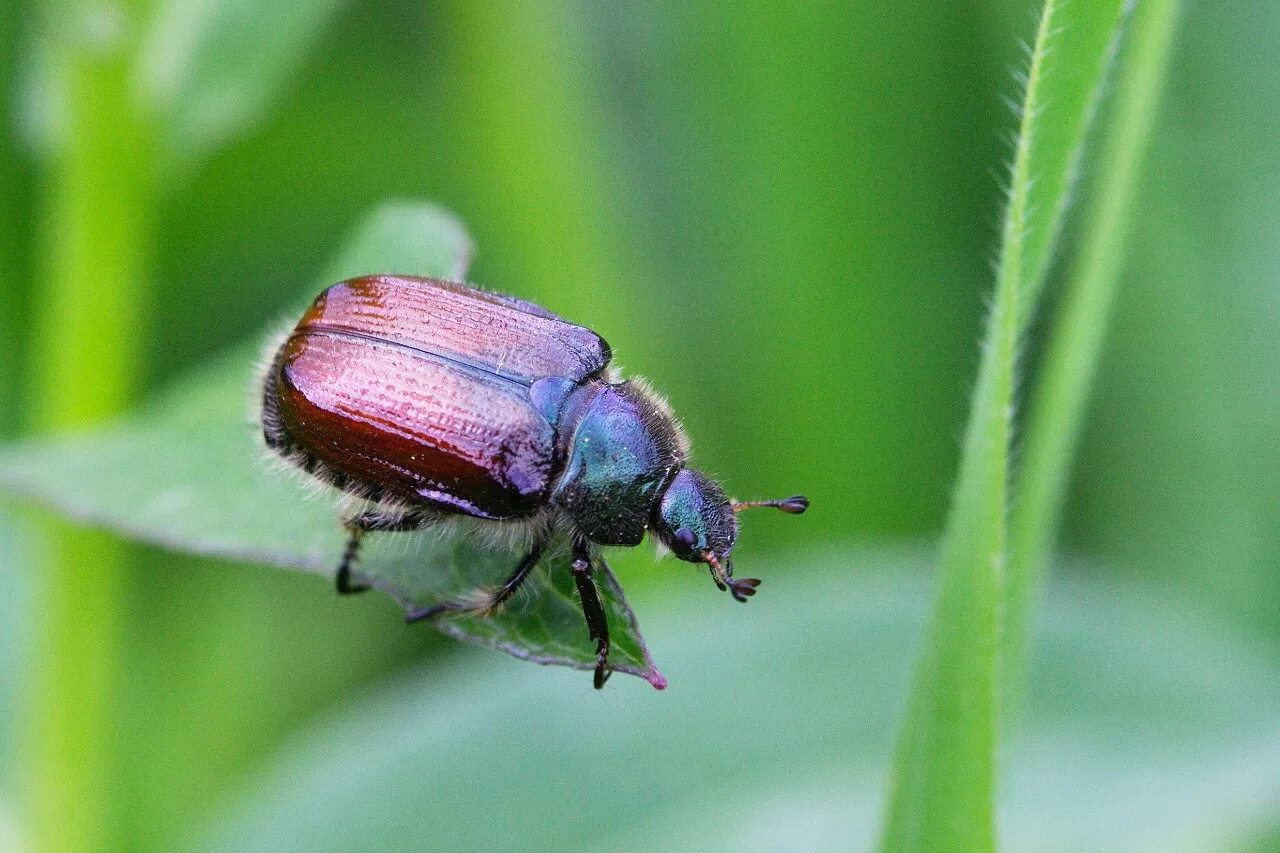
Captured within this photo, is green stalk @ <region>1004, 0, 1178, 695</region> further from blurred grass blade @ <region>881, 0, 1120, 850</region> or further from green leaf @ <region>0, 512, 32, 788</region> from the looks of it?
green leaf @ <region>0, 512, 32, 788</region>

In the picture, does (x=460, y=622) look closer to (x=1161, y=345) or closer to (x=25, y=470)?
(x=25, y=470)

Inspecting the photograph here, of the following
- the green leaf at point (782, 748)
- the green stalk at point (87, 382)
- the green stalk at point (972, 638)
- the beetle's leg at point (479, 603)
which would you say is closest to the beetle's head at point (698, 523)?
the beetle's leg at point (479, 603)

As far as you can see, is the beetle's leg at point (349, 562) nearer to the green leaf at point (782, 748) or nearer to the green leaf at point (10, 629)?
the green leaf at point (782, 748)

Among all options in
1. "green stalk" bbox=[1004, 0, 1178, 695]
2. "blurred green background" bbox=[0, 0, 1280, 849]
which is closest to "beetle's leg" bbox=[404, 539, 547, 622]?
"green stalk" bbox=[1004, 0, 1178, 695]

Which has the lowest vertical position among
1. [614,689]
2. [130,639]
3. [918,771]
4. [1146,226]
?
[130,639]

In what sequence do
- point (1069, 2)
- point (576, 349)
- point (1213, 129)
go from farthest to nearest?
1. point (1213, 129)
2. point (576, 349)
3. point (1069, 2)

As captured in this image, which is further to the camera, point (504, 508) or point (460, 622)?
point (504, 508)

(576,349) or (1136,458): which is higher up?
(576,349)

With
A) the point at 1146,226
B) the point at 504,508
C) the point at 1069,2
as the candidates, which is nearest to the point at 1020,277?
the point at 1069,2
